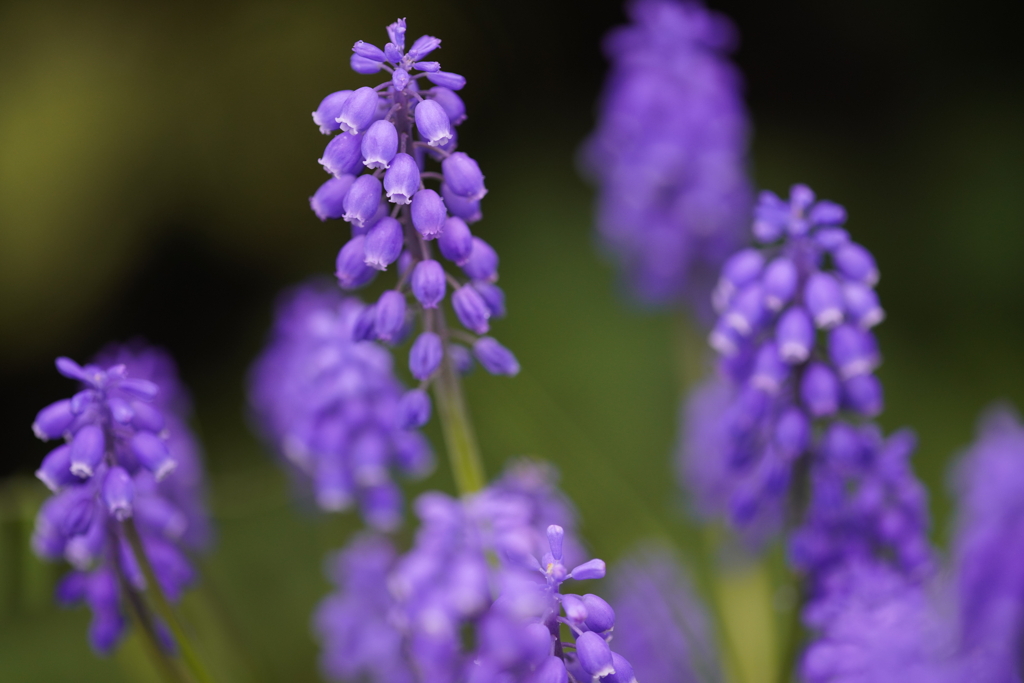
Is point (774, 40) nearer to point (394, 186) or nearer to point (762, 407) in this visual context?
point (762, 407)

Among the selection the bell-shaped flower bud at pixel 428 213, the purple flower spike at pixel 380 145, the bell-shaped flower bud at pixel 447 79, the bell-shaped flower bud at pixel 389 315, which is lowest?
the bell-shaped flower bud at pixel 389 315

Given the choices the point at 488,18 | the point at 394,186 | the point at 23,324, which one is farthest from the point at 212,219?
the point at 394,186

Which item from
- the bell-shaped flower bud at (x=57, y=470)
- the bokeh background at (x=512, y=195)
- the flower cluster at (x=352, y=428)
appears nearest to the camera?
the bell-shaped flower bud at (x=57, y=470)

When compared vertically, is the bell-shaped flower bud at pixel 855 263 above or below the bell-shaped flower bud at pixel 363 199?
above

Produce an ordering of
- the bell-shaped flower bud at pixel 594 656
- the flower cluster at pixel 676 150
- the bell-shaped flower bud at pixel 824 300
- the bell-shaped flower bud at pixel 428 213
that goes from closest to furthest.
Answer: the bell-shaped flower bud at pixel 594 656, the bell-shaped flower bud at pixel 428 213, the bell-shaped flower bud at pixel 824 300, the flower cluster at pixel 676 150

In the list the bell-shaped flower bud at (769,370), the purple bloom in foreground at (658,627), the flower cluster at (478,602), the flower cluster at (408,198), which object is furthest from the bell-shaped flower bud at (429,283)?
the purple bloom in foreground at (658,627)

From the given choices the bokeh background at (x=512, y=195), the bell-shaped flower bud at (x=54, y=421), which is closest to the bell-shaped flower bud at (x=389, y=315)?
the bell-shaped flower bud at (x=54, y=421)

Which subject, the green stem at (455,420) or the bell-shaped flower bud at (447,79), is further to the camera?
the green stem at (455,420)

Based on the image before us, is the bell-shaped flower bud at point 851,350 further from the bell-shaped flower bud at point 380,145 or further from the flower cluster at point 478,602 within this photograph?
the bell-shaped flower bud at point 380,145

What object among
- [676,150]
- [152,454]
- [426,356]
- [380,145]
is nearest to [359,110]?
[380,145]
